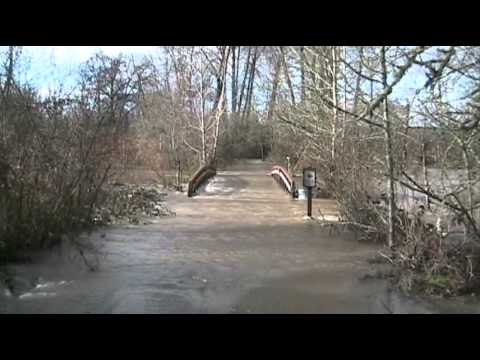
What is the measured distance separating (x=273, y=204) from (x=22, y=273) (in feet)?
30.4

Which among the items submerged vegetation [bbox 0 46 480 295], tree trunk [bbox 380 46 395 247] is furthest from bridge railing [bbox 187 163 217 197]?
tree trunk [bbox 380 46 395 247]

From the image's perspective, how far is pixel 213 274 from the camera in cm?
A: 722

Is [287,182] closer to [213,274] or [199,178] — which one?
[199,178]

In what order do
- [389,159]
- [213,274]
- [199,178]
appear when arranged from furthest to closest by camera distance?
[199,178], [389,159], [213,274]

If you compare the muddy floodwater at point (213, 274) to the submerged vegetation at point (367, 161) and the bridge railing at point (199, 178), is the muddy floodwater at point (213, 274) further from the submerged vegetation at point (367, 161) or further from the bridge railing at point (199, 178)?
the bridge railing at point (199, 178)

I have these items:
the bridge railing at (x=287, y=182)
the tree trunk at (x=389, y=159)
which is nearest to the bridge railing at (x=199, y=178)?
the bridge railing at (x=287, y=182)

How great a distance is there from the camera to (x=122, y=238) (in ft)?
32.0

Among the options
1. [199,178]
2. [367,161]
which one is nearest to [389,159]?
[367,161]

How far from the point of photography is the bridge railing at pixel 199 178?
17.9m

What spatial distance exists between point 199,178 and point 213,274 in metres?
12.7
